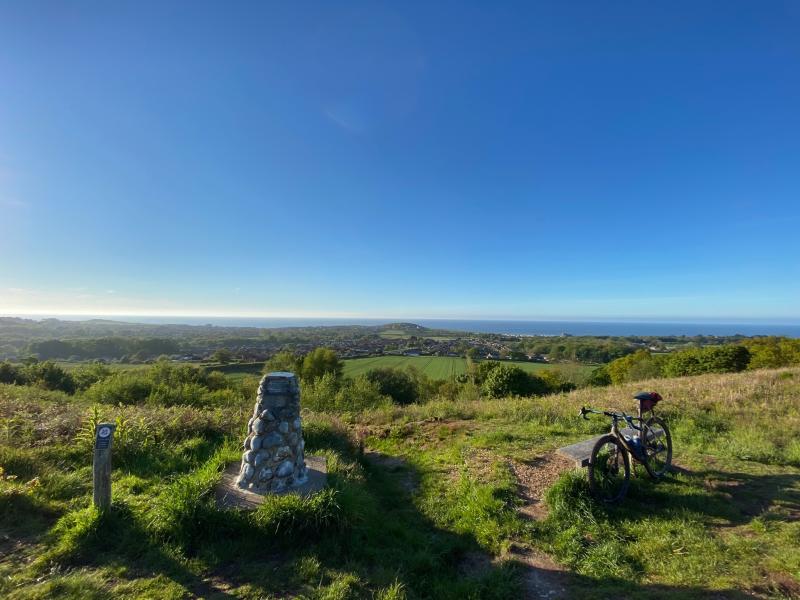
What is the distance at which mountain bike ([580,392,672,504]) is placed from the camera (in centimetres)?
510

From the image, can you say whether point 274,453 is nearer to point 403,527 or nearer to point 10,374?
point 403,527

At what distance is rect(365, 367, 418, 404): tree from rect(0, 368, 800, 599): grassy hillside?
→ 28.0 meters

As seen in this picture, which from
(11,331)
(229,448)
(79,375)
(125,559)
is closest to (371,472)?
(229,448)

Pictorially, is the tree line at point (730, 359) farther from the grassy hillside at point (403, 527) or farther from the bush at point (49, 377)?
the bush at point (49, 377)

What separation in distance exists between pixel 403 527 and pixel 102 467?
3991mm

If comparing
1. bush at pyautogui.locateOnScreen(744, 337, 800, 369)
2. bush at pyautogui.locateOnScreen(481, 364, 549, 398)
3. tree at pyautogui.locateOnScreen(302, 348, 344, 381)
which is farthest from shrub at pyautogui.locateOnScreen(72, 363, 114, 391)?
bush at pyautogui.locateOnScreen(744, 337, 800, 369)

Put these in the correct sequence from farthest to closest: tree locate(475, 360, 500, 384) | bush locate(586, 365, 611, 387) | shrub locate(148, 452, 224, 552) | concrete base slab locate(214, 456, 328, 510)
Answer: bush locate(586, 365, 611, 387) → tree locate(475, 360, 500, 384) → concrete base slab locate(214, 456, 328, 510) → shrub locate(148, 452, 224, 552)

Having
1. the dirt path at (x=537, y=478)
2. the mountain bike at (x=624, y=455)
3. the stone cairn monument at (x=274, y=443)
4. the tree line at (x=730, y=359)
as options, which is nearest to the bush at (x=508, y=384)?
the tree line at (x=730, y=359)

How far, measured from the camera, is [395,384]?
36.1 meters

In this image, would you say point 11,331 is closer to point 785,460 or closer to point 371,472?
point 371,472

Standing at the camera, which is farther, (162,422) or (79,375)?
(79,375)

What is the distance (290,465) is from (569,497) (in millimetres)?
4193

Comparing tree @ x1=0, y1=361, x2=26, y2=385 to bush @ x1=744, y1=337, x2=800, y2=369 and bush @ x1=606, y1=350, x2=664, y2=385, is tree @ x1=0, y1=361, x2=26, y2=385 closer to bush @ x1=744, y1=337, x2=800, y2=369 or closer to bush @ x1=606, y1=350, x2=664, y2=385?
bush @ x1=606, y1=350, x2=664, y2=385

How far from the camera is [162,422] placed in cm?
791
